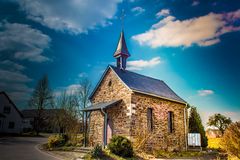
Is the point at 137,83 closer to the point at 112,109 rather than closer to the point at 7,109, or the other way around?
the point at 112,109

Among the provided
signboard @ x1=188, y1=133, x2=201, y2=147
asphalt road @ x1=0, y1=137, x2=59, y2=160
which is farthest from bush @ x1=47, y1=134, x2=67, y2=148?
signboard @ x1=188, y1=133, x2=201, y2=147

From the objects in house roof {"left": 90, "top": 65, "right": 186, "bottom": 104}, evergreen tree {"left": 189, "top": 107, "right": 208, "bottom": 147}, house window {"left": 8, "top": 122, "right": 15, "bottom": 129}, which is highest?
house roof {"left": 90, "top": 65, "right": 186, "bottom": 104}

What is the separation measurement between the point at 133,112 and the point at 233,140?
8196mm

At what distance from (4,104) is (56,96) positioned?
445 inches

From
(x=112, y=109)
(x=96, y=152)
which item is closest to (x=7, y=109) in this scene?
(x=112, y=109)

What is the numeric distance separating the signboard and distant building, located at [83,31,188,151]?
1.71ft

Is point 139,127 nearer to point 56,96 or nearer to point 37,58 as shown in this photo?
point 37,58

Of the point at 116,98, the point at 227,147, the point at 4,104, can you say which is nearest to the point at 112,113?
the point at 116,98

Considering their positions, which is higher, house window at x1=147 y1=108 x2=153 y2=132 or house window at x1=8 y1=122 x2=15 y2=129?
house window at x1=147 y1=108 x2=153 y2=132

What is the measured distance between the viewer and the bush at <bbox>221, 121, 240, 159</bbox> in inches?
303

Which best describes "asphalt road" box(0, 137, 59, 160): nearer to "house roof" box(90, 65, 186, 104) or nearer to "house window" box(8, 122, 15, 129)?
"house roof" box(90, 65, 186, 104)

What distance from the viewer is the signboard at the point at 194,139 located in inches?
721

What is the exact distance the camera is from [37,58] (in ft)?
68.7

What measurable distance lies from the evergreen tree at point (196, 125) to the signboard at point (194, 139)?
1.34m
